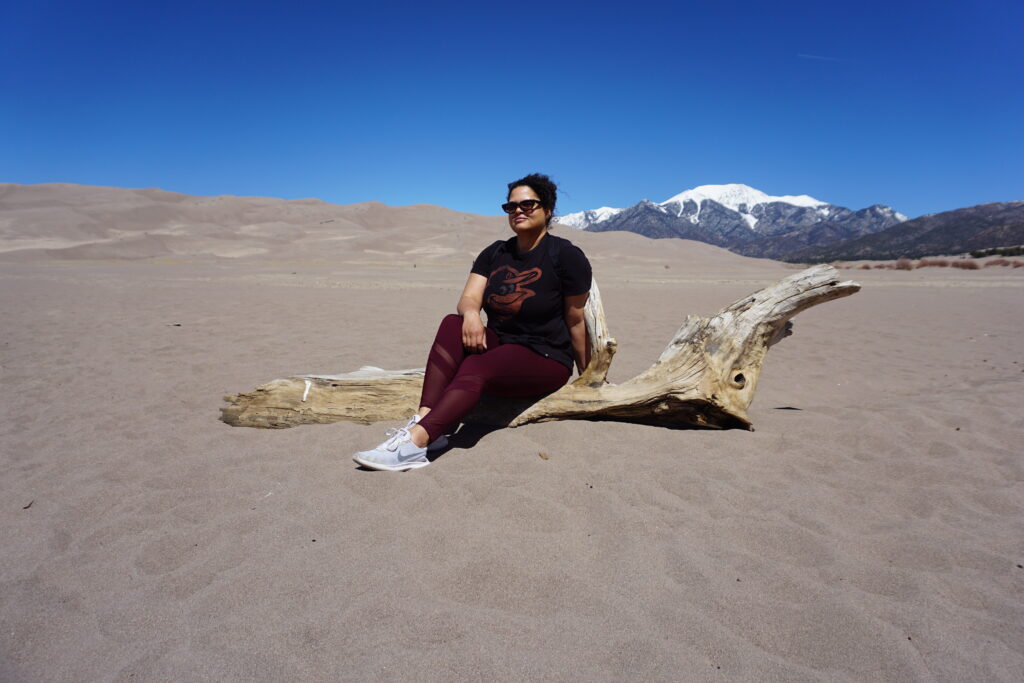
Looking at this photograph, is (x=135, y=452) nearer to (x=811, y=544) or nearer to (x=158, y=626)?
(x=158, y=626)

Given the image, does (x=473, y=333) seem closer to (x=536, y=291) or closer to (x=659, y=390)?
(x=536, y=291)

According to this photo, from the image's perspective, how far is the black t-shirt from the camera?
3.69 meters

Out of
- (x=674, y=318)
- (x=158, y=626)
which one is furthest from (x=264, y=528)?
(x=674, y=318)

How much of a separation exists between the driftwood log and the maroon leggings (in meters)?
0.30

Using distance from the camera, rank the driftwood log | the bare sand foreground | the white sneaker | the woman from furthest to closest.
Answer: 1. the driftwood log
2. the woman
3. the white sneaker
4. the bare sand foreground

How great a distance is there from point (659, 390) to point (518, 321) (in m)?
1.21

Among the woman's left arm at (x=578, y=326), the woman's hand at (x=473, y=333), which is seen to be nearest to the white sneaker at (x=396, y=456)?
the woman's hand at (x=473, y=333)

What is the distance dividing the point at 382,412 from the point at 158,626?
7.75ft

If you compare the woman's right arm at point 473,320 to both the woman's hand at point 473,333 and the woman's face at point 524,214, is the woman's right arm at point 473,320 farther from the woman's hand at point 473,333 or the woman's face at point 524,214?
the woman's face at point 524,214

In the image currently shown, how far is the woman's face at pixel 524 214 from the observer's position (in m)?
3.72

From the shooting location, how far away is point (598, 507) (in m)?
2.85

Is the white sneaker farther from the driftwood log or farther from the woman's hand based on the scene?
the driftwood log

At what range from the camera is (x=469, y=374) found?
11.4 ft

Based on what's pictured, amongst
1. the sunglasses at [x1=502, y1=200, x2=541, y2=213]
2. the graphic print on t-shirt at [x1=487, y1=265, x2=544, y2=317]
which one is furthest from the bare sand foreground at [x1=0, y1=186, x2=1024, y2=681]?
the sunglasses at [x1=502, y1=200, x2=541, y2=213]
